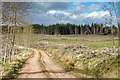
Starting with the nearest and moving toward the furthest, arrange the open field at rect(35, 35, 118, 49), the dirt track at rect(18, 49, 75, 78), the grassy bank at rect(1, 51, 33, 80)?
the grassy bank at rect(1, 51, 33, 80) → the dirt track at rect(18, 49, 75, 78) → the open field at rect(35, 35, 118, 49)

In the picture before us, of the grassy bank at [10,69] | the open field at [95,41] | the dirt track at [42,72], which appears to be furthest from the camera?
the open field at [95,41]

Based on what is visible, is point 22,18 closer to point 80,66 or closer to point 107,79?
point 80,66

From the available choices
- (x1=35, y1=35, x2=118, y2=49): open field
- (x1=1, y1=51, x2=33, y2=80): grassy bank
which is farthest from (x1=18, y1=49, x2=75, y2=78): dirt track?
(x1=35, y1=35, x2=118, y2=49): open field

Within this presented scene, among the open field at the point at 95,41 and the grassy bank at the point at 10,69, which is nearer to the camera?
the grassy bank at the point at 10,69

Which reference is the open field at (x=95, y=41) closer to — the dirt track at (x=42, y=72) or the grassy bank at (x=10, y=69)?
the dirt track at (x=42, y=72)

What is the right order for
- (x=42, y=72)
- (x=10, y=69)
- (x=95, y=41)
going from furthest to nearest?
1. (x=95, y=41)
2. (x=10, y=69)
3. (x=42, y=72)

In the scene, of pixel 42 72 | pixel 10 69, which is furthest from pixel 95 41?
pixel 42 72

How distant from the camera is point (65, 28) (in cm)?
18338

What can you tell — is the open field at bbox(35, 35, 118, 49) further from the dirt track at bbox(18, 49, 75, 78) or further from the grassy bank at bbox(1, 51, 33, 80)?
the grassy bank at bbox(1, 51, 33, 80)

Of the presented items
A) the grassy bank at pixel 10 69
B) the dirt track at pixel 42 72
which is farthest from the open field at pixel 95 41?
the grassy bank at pixel 10 69

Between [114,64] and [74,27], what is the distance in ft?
529

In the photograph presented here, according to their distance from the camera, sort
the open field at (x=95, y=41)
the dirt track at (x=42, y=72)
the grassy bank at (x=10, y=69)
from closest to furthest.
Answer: the grassy bank at (x=10, y=69), the dirt track at (x=42, y=72), the open field at (x=95, y=41)

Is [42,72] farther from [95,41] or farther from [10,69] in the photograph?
[95,41]

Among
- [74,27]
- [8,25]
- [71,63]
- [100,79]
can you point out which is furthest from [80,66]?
[74,27]
